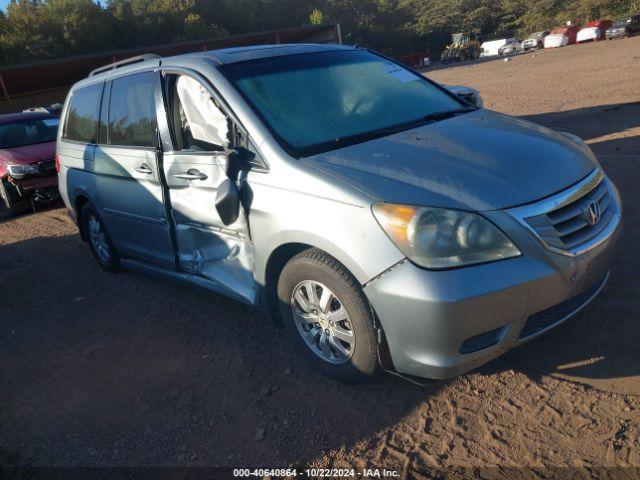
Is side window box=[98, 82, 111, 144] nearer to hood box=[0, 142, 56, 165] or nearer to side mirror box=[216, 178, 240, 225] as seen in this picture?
side mirror box=[216, 178, 240, 225]

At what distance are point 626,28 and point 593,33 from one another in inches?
147

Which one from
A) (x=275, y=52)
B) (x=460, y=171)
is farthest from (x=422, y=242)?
(x=275, y=52)

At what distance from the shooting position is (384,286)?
2508 mm

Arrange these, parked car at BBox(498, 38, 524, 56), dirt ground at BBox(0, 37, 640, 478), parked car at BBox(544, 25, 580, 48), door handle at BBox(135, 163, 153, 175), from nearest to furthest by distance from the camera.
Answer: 1. dirt ground at BBox(0, 37, 640, 478)
2. door handle at BBox(135, 163, 153, 175)
3. parked car at BBox(544, 25, 580, 48)
4. parked car at BBox(498, 38, 524, 56)

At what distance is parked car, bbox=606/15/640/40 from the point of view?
39.8 metres

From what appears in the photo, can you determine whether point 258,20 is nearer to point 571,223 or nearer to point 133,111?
point 133,111

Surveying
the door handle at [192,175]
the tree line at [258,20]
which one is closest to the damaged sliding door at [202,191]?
the door handle at [192,175]

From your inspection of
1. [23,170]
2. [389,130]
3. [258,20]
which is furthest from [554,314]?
[258,20]

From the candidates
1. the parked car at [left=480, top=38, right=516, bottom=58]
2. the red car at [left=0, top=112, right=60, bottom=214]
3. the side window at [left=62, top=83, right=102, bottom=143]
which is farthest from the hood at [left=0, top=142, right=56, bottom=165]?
the parked car at [left=480, top=38, right=516, bottom=58]

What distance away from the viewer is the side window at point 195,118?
341cm

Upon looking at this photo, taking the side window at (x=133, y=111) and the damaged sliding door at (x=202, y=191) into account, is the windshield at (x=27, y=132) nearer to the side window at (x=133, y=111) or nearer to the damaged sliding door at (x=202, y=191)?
the side window at (x=133, y=111)

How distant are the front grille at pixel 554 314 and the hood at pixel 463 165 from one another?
0.55 metres

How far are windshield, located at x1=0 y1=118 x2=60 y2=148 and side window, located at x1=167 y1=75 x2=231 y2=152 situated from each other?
7072mm

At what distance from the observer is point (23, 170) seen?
879cm
